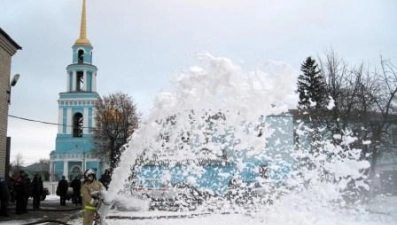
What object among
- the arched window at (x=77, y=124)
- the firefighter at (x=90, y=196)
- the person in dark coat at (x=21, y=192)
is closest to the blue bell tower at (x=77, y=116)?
the arched window at (x=77, y=124)

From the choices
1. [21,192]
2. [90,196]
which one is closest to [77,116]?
[21,192]

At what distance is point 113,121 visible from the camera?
47.5 m

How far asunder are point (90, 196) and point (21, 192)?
9.03 metres

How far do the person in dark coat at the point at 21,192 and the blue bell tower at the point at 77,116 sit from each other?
47.6 meters

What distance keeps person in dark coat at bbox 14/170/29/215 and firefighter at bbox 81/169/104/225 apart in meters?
8.70

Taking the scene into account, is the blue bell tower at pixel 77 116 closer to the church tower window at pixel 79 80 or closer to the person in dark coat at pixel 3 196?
the church tower window at pixel 79 80

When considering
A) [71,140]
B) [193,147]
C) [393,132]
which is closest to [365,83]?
[393,132]

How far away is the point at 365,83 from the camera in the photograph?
28188 mm

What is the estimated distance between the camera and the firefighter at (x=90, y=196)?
9711 mm

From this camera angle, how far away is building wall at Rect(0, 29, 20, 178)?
19.0 meters

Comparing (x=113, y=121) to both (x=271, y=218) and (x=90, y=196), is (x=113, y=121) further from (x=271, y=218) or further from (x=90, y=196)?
(x=90, y=196)

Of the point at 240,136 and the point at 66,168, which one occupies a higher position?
the point at 66,168

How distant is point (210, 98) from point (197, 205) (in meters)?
8.94

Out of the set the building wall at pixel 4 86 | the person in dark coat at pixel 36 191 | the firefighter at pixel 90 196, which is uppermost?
the building wall at pixel 4 86
